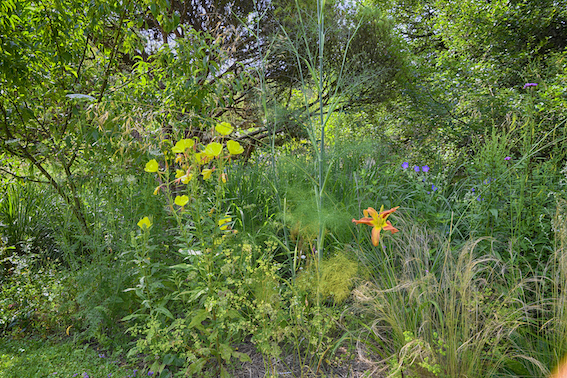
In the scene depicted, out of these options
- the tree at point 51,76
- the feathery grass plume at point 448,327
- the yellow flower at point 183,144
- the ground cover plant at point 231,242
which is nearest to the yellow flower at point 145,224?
the ground cover plant at point 231,242

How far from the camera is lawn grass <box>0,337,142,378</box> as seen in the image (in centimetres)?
172

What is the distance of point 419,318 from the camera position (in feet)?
5.50

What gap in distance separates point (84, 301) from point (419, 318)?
175 centimetres

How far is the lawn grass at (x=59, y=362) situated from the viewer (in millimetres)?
1716

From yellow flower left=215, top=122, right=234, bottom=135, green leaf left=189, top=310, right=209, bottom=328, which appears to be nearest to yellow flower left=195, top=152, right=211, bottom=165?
yellow flower left=215, top=122, right=234, bottom=135

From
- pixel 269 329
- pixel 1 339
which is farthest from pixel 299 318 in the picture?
pixel 1 339

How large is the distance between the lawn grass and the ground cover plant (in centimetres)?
1

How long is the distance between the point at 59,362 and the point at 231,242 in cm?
108

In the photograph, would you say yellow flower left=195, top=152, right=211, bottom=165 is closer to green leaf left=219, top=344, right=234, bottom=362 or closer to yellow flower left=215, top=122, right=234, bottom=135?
yellow flower left=215, top=122, right=234, bottom=135

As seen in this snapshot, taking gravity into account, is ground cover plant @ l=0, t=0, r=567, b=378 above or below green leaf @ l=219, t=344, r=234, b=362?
above

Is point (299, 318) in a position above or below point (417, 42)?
below

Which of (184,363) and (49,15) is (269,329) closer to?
(184,363)

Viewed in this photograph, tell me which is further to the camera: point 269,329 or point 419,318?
point 419,318

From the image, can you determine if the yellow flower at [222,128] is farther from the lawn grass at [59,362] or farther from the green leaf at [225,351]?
the lawn grass at [59,362]
